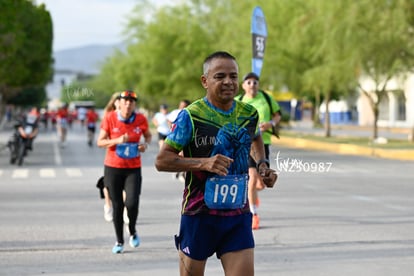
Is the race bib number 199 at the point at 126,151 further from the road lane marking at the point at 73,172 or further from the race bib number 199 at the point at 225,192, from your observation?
the road lane marking at the point at 73,172

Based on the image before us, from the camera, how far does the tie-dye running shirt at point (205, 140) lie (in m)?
5.64

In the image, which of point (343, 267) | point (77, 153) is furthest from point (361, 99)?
point (343, 267)

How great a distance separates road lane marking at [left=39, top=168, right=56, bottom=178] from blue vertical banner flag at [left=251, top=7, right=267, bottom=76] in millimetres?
6379


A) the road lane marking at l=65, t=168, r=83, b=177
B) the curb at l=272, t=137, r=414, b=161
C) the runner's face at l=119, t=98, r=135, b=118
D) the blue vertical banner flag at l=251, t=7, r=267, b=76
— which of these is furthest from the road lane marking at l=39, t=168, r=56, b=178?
the runner's face at l=119, t=98, r=135, b=118

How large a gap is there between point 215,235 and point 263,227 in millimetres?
6625

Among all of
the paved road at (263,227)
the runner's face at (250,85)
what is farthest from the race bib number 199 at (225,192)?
the runner's face at (250,85)

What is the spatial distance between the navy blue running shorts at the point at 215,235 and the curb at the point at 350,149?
24.2 m

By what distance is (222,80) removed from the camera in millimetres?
5633

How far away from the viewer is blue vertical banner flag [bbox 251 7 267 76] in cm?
1879

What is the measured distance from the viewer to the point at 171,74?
212 feet

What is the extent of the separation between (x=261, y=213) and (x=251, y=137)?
27.3 ft

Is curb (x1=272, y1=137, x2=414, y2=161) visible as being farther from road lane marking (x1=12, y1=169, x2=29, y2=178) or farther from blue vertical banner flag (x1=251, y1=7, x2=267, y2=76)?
road lane marking (x1=12, y1=169, x2=29, y2=178)

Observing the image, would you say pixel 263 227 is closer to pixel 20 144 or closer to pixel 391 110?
pixel 20 144

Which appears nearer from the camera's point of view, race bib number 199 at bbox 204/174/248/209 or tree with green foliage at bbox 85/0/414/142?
race bib number 199 at bbox 204/174/248/209
